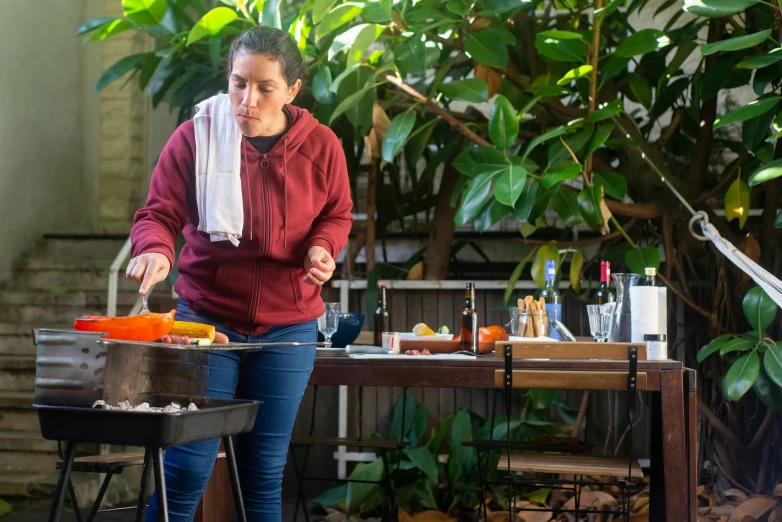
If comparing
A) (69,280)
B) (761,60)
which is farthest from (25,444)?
(761,60)

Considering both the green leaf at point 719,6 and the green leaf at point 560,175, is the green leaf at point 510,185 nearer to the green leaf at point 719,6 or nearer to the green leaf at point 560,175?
the green leaf at point 560,175

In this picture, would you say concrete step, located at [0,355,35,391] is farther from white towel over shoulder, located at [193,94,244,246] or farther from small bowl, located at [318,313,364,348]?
white towel over shoulder, located at [193,94,244,246]

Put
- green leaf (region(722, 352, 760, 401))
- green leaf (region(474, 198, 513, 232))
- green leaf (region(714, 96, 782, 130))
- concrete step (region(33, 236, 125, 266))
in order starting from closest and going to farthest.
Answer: green leaf (region(714, 96, 782, 130))
green leaf (region(722, 352, 760, 401))
green leaf (region(474, 198, 513, 232))
concrete step (region(33, 236, 125, 266))

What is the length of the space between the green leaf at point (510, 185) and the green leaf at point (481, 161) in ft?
0.30

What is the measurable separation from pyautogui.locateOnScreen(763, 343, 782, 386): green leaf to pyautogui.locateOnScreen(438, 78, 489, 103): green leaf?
139cm

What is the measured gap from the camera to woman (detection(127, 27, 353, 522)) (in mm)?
2096

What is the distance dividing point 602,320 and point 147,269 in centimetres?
150

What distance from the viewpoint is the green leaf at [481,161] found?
355 cm

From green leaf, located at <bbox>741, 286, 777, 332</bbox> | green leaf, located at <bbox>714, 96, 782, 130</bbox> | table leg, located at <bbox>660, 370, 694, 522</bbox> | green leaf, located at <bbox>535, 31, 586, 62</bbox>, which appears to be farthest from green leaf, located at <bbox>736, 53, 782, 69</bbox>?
table leg, located at <bbox>660, 370, 694, 522</bbox>

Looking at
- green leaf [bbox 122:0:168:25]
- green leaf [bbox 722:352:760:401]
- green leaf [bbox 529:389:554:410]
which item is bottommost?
green leaf [bbox 529:389:554:410]

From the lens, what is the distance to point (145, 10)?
164 inches

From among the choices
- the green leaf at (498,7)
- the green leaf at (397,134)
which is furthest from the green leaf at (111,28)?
the green leaf at (498,7)

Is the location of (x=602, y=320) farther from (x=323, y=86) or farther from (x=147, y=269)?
(x=323, y=86)

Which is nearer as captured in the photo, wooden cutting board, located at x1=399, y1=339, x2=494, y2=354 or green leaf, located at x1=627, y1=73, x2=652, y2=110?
Result: wooden cutting board, located at x1=399, y1=339, x2=494, y2=354
